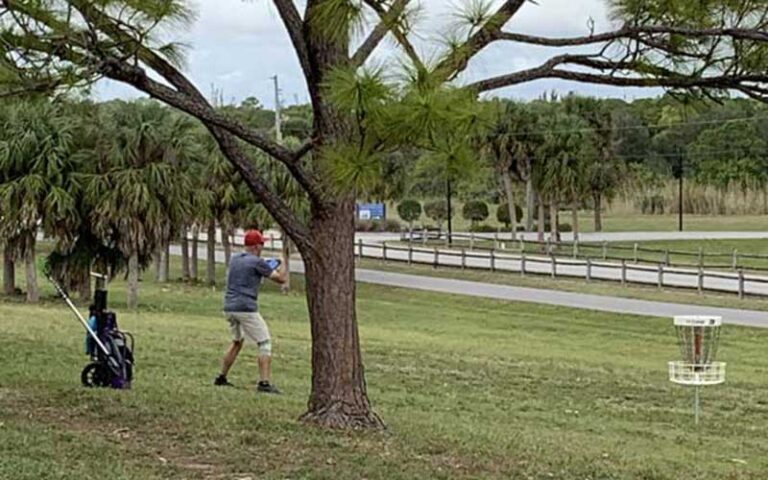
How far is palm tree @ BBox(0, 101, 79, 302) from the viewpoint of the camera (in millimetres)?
24656

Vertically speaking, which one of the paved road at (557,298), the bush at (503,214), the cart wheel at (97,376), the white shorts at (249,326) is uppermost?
the bush at (503,214)

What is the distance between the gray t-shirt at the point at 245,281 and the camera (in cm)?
1083

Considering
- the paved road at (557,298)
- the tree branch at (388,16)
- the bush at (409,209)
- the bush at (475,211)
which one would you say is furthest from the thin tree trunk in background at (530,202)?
the tree branch at (388,16)

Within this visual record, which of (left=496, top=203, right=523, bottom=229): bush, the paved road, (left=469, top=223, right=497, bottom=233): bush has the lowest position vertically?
the paved road

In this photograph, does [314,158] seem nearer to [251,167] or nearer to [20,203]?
[251,167]

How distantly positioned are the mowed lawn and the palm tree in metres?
3.84

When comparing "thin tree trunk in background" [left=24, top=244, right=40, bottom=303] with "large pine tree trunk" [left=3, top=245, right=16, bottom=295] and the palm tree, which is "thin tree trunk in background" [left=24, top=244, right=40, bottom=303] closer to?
"large pine tree trunk" [left=3, top=245, right=16, bottom=295]

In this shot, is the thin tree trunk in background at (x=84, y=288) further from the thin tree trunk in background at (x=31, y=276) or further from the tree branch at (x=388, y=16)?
the tree branch at (x=388, y=16)

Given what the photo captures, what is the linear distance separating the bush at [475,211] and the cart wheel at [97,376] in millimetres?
50943

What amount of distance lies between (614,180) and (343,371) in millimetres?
41023

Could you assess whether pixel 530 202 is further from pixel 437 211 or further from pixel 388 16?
pixel 388 16

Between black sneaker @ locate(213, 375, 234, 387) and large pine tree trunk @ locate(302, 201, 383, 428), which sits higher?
large pine tree trunk @ locate(302, 201, 383, 428)

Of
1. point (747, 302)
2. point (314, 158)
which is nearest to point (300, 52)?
point (314, 158)

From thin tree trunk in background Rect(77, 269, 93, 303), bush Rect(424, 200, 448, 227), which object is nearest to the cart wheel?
thin tree trunk in background Rect(77, 269, 93, 303)
